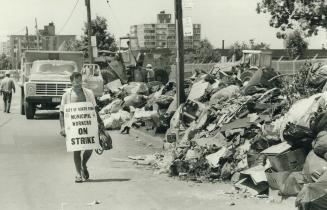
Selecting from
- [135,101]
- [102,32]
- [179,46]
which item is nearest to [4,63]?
[102,32]

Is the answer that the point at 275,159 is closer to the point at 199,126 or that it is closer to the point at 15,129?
the point at 199,126

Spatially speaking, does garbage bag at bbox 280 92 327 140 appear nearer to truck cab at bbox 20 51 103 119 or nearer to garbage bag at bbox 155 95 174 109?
garbage bag at bbox 155 95 174 109

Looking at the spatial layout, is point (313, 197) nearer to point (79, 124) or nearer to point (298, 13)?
point (79, 124)

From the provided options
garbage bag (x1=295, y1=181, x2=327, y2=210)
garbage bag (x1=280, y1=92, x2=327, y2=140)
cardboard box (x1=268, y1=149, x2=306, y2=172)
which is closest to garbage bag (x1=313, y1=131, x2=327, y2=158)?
cardboard box (x1=268, y1=149, x2=306, y2=172)

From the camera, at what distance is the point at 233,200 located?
24.8 ft

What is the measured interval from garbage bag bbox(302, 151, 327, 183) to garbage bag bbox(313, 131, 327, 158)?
7 centimetres

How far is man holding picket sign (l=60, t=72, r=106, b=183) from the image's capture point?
8915 millimetres

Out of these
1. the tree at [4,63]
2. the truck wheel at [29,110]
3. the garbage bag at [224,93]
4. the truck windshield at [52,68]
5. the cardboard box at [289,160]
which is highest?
the truck windshield at [52,68]

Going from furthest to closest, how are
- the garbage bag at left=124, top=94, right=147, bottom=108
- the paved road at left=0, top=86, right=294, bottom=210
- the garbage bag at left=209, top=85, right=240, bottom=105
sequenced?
the garbage bag at left=124, top=94, right=147, bottom=108 → the garbage bag at left=209, top=85, right=240, bottom=105 → the paved road at left=0, top=86, right=294, bottom=210

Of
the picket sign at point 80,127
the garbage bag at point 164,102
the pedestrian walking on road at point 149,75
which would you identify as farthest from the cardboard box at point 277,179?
the pedestrian walking on road at point 149,75

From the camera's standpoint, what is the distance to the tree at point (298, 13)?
38938 millimetres

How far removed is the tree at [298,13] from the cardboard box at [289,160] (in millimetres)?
31996

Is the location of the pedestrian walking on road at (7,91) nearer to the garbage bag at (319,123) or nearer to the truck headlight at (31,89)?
the truck headlight at (31,89)

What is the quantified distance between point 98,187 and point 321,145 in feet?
10.7
